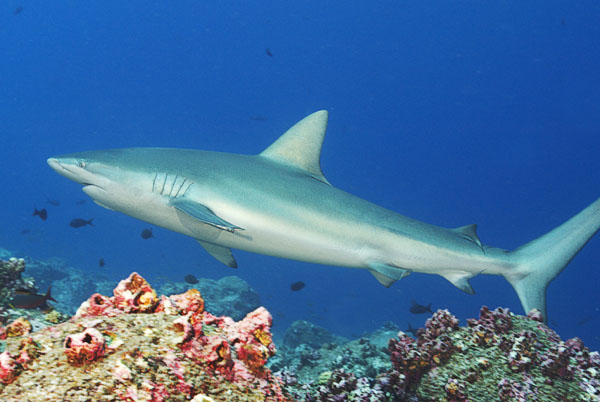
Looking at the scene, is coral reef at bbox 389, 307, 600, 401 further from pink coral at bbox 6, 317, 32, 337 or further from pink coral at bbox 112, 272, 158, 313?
pink coral at bbox 6, 317, 32, 337

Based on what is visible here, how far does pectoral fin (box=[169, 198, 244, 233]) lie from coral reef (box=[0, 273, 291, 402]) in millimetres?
2226

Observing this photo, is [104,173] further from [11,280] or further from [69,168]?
[11,280]

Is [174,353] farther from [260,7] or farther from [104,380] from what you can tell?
[260,7]

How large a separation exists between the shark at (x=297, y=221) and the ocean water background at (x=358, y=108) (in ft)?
178

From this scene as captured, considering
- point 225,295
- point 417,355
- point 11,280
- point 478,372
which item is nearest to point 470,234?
point 478,372

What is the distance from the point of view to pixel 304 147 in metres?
5.52

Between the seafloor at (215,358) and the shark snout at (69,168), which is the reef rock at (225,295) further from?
the seafloor at (215,358)

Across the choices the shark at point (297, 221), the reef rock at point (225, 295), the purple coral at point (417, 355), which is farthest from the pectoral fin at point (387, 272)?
the reef rock at point (225, 295)

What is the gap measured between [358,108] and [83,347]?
104m

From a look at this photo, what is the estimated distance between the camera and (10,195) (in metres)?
164

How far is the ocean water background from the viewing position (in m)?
73.5

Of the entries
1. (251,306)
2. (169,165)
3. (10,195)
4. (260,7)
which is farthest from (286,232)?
(10,195)

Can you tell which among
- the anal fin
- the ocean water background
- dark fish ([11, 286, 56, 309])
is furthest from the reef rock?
the ocean water background

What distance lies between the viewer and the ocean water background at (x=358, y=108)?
7350 cm
